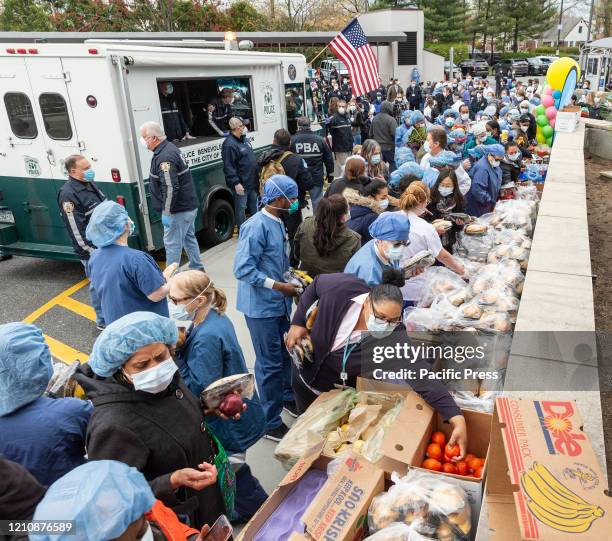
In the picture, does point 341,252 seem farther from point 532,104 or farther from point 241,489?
point 532,104

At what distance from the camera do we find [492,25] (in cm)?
5362

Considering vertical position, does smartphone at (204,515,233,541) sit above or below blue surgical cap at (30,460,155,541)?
below

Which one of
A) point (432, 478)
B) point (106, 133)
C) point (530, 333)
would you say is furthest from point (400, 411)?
point (106, 133)

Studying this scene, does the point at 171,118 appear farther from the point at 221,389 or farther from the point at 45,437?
the point at 45,437

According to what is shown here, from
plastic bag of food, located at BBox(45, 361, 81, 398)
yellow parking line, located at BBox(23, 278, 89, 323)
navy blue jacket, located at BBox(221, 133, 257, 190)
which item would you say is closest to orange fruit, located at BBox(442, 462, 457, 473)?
plastic bag of food, located at BBox(45, 361, 81, 398)

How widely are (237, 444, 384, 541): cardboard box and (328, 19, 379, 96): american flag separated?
8941mm

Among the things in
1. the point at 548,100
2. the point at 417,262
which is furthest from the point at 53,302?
the point at 548,100

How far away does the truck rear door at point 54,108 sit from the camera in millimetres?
6125

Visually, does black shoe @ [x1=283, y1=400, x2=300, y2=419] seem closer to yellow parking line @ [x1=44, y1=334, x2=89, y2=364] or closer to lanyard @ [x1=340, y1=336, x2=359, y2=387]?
→ lanyard @ [x1=340, y1=336, x2=359, y2=387]

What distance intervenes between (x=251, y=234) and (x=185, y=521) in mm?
2109

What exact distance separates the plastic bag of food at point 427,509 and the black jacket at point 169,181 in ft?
15.5

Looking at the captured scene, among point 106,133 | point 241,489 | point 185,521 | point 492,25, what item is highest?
point 492,25

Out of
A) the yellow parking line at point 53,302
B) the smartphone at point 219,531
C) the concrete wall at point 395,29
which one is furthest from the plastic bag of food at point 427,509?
the concrete wall at point 395,29

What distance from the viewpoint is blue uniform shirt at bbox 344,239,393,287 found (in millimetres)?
3678
